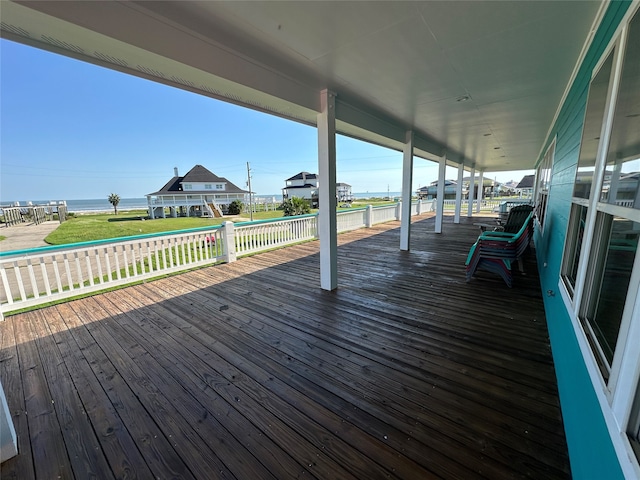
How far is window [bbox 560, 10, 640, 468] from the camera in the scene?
2.52 ft

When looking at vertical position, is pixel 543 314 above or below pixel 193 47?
below

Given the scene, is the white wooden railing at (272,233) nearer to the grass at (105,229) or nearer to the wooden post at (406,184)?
the wooden post at (406,184)

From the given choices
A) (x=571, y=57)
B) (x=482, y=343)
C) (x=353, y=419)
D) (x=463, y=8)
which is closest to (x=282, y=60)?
(x=463, y=8)

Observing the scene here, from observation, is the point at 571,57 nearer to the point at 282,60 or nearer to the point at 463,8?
the point at 463,8

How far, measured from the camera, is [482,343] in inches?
92.0

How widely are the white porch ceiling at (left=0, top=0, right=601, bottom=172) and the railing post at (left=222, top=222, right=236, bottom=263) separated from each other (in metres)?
2.59

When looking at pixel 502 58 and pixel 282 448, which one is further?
pixel 502 58

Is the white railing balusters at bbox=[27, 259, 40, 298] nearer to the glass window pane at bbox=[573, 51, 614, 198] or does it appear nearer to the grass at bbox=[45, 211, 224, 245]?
the glass window pane at bbox=[573, 51, 614, 198]

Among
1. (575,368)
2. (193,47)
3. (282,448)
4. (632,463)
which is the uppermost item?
(193,47)

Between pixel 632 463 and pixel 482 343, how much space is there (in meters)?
1.83

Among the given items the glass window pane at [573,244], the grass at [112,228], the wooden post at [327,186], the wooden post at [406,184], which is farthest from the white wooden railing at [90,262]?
the glass window pane at [573,244]

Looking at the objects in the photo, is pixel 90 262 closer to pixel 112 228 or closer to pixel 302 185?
pixel 112 228

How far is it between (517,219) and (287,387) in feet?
23.1

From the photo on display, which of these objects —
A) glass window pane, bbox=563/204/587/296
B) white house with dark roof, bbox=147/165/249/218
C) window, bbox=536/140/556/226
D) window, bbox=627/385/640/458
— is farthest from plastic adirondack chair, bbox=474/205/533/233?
white house with dark roof, bbox=147/165/249/218
